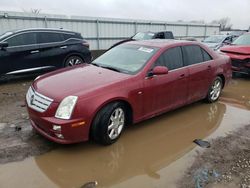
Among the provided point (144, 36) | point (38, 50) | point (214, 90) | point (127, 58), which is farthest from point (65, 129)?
point (144, 36)

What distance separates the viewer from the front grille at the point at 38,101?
12.6 feet

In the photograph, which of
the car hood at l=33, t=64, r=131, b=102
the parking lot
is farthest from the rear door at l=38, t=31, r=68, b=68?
the car hood at l=33, t=64, r=131, b=102

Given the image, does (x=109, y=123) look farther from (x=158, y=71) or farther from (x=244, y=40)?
(x=244, y=40)

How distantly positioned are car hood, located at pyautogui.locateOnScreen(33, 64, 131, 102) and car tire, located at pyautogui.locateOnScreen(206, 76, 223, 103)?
2.91m

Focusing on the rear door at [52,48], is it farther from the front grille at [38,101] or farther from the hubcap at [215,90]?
the hubcap at [215,90]

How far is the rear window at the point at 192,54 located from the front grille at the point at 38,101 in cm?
310

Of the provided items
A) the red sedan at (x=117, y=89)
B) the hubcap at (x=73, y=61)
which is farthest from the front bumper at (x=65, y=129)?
the hubcap at (x=73, y=61)

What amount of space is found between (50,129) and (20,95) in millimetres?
3714

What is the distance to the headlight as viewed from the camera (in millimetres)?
3695

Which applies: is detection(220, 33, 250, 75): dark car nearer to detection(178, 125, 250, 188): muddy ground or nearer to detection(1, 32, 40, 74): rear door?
detection(178, 125, 250, 188): muddy ground

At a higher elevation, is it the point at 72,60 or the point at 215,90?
the point at 72,60

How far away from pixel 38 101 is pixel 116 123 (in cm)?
127

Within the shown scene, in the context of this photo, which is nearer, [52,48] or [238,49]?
[52,48]

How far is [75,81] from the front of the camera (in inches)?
168
